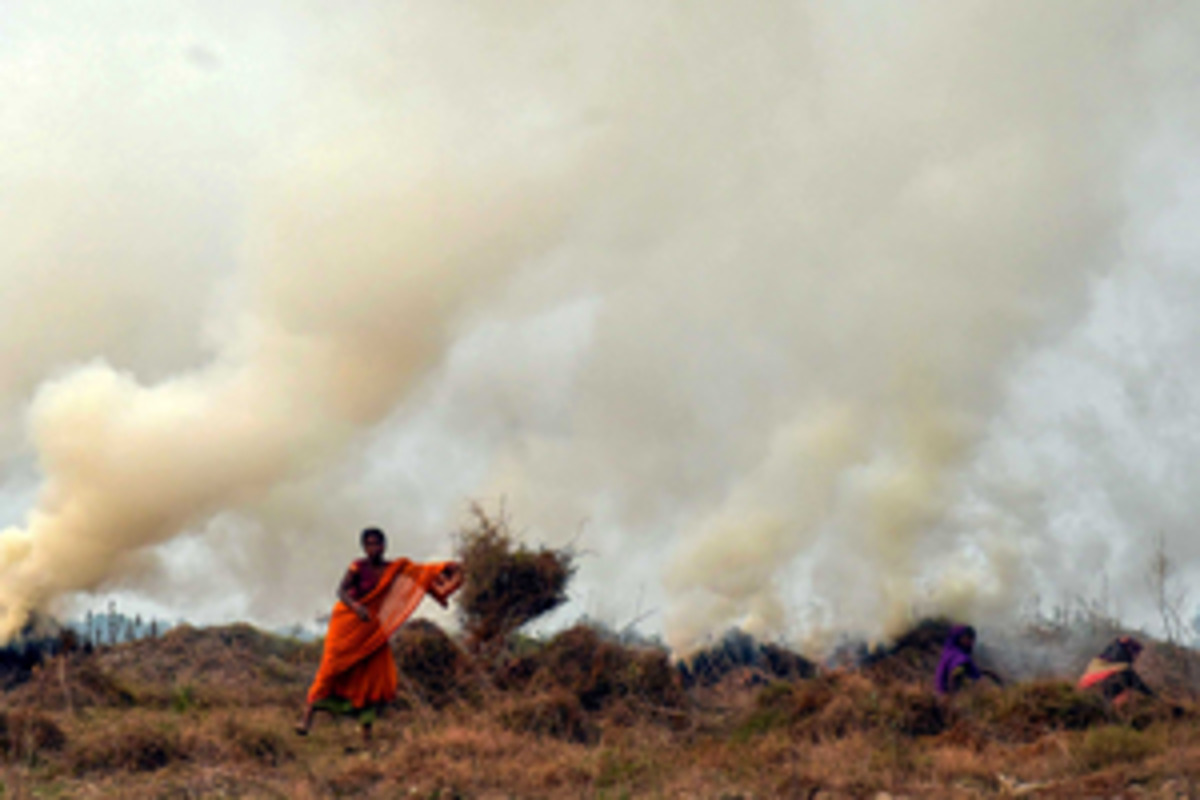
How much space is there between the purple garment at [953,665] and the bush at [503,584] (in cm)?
508

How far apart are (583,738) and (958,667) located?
5.00 m

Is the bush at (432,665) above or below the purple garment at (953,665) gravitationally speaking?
above

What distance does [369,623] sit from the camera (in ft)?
31.2

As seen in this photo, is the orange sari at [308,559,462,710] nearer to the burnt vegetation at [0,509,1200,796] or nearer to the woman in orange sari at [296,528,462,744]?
the woman in orange sari at [296,528,462,744]

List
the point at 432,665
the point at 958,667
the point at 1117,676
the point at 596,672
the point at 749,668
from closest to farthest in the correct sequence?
the point at 1117,676 → the point at 596,672 → the point at 958,667 → the point at 432,665 → the point at 749,668

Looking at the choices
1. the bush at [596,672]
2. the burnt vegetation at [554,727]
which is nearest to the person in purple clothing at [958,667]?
the burnt vegetation at [554,727]

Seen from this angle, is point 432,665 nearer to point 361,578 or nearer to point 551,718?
point 551,718

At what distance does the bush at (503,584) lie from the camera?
1318 centimetres

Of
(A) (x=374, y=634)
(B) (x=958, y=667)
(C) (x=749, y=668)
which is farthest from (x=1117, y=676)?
(A) (x=374, y=634)

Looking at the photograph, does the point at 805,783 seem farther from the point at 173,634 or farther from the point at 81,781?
the point at 173,634

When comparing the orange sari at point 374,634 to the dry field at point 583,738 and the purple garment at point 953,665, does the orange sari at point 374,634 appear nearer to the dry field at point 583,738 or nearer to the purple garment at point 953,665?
the dry field at point 583,738

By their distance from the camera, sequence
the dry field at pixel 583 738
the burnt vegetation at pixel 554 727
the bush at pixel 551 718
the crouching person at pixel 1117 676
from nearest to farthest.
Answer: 1. the dry field at pixel 583 738
2. the burnt vegetation at pixel 554 727
3. the bush at pixel 551 718
4. the crouching person at pixel 1117 676

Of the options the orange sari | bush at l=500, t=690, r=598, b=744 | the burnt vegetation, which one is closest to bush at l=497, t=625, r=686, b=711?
the burnt vegetation

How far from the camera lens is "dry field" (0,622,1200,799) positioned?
7.04m
